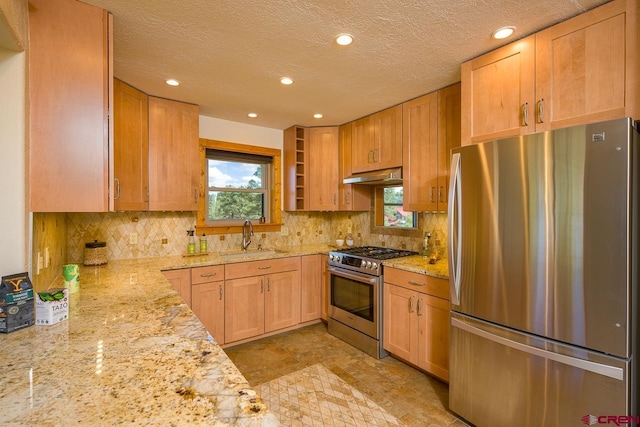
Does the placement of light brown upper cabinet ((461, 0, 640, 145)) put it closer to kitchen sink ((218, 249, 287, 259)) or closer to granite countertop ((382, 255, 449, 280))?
granite countertop ((382, 255, 449, 280))

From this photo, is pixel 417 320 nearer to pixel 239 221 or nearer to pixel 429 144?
pixel 429 144

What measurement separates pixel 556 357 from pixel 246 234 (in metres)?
2.98

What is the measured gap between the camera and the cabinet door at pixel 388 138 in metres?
2.96

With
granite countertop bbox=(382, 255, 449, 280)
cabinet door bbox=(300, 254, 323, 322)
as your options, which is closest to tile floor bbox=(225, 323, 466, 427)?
cabinet door bbox=(300, 254, 323, 322)

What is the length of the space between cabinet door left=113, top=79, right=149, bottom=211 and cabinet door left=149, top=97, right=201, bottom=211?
59 millimetres

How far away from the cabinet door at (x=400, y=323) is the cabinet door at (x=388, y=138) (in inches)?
48.8

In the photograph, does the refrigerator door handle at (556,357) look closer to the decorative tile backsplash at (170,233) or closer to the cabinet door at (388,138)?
the decorative tile backsplash at (170,233)

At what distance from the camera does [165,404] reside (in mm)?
744

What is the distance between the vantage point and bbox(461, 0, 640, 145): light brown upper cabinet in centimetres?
142

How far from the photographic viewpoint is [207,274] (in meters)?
2.76

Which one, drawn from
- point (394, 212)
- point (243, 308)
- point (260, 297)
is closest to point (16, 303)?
point (243, 308)

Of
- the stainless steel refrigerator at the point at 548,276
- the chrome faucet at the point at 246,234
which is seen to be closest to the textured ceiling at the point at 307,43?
the stainless steel refrigerator at the point at 548,276

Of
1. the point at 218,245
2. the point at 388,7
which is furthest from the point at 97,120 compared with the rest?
the point at 218,245

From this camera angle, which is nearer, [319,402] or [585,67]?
[585,67]
